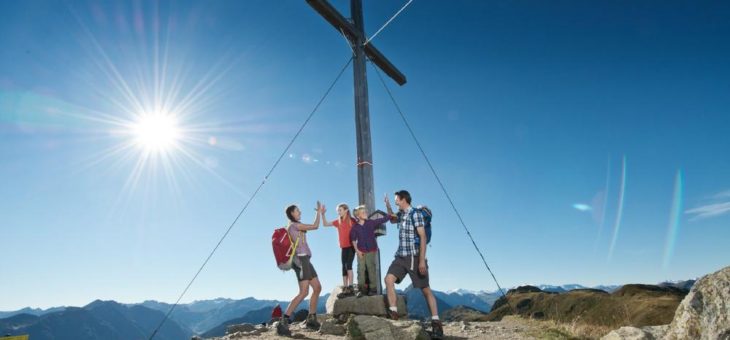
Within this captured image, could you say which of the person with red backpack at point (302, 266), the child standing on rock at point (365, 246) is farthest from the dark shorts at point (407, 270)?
the child standing on rock at point (365, 246)

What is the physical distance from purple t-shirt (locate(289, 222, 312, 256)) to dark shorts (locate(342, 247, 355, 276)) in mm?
2379

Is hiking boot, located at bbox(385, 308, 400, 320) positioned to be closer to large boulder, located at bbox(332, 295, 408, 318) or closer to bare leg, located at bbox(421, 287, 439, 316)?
large boulder, located at bbox(332, 295, 408, 318)

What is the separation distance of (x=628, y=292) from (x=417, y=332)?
198 meters

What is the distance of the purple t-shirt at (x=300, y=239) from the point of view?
777 cm

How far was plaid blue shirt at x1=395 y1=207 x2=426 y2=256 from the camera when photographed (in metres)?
7.05

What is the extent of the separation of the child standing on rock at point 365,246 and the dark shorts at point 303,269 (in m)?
1.68

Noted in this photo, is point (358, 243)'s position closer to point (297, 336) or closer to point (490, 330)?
point (297, 336)

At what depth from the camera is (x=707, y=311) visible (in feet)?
12.6

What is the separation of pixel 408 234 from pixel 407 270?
0.64 m

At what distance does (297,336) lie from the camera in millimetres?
7230

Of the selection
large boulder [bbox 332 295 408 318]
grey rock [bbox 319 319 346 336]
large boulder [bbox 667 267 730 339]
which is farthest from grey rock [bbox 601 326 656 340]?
grey rock [bbox 319 319 346 336]

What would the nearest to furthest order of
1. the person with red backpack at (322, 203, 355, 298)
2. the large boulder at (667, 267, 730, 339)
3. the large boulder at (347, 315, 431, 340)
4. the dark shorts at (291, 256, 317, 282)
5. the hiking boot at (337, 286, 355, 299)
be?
1. the large boulder at (667, 267, 730, 339)
2. the large boulder at (347, 315, 431, 340)
3. the dark shorts at (291, 256, 317, 282)
4. the hiking boot at (337, 286, 355, 299)
5. the person with red backpack at (322, 203, 355, 298)

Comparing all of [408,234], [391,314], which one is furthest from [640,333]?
[391,314]

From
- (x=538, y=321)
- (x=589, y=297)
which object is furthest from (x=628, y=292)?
(x=538, y=321)
